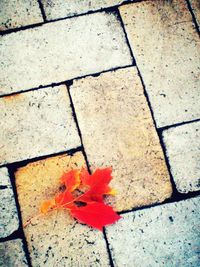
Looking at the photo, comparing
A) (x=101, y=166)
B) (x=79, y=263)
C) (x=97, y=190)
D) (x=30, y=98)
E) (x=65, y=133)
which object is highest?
(x=30, y=98)

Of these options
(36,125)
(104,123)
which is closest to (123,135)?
(104,123)

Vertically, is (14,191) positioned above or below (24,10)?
below

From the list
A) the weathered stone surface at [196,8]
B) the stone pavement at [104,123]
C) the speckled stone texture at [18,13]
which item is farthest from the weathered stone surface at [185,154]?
the speckled stone texture at [18,13]

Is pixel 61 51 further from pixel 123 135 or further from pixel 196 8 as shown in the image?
pixel 196 8

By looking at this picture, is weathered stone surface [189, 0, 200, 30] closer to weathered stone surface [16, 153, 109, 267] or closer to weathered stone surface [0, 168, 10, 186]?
weathered stone surface [16, 153, 109, 267]

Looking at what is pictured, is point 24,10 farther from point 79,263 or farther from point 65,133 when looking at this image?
point 79,263

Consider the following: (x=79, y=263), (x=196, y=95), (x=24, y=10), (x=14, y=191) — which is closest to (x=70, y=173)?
(x=14, y=191)

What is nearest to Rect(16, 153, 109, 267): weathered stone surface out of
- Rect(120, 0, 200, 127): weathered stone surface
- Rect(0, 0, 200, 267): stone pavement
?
Rect(0, 0, 200, 267): stone pavement

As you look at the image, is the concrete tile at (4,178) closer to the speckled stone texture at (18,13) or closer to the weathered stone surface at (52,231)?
the weathered stone surface at (52,231)
